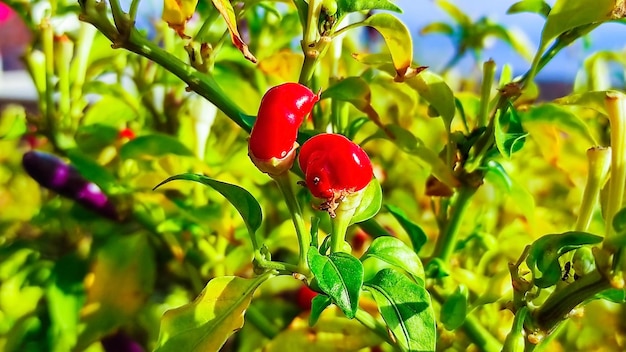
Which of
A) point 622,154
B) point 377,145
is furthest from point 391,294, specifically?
point 377,145

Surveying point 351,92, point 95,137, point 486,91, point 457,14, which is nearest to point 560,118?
point 486,91

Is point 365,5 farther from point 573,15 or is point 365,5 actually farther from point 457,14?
point 457,14

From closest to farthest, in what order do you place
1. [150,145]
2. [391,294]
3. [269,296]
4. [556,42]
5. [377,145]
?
[391,294], [556,42], [150,145], [269,296], [377,145]

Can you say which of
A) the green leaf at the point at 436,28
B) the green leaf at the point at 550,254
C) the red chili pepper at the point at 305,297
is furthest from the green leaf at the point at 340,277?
the green leaf at the point at 436,28

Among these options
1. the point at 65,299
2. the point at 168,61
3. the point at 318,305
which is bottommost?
the point at 65,299

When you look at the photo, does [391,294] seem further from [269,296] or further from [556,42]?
[269,296]

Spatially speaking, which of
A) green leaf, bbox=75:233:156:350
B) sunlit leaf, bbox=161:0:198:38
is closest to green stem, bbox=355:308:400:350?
sunlit leaf, bbox=161:0:198:38

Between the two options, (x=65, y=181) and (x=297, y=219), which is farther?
(x=65, y=181)
